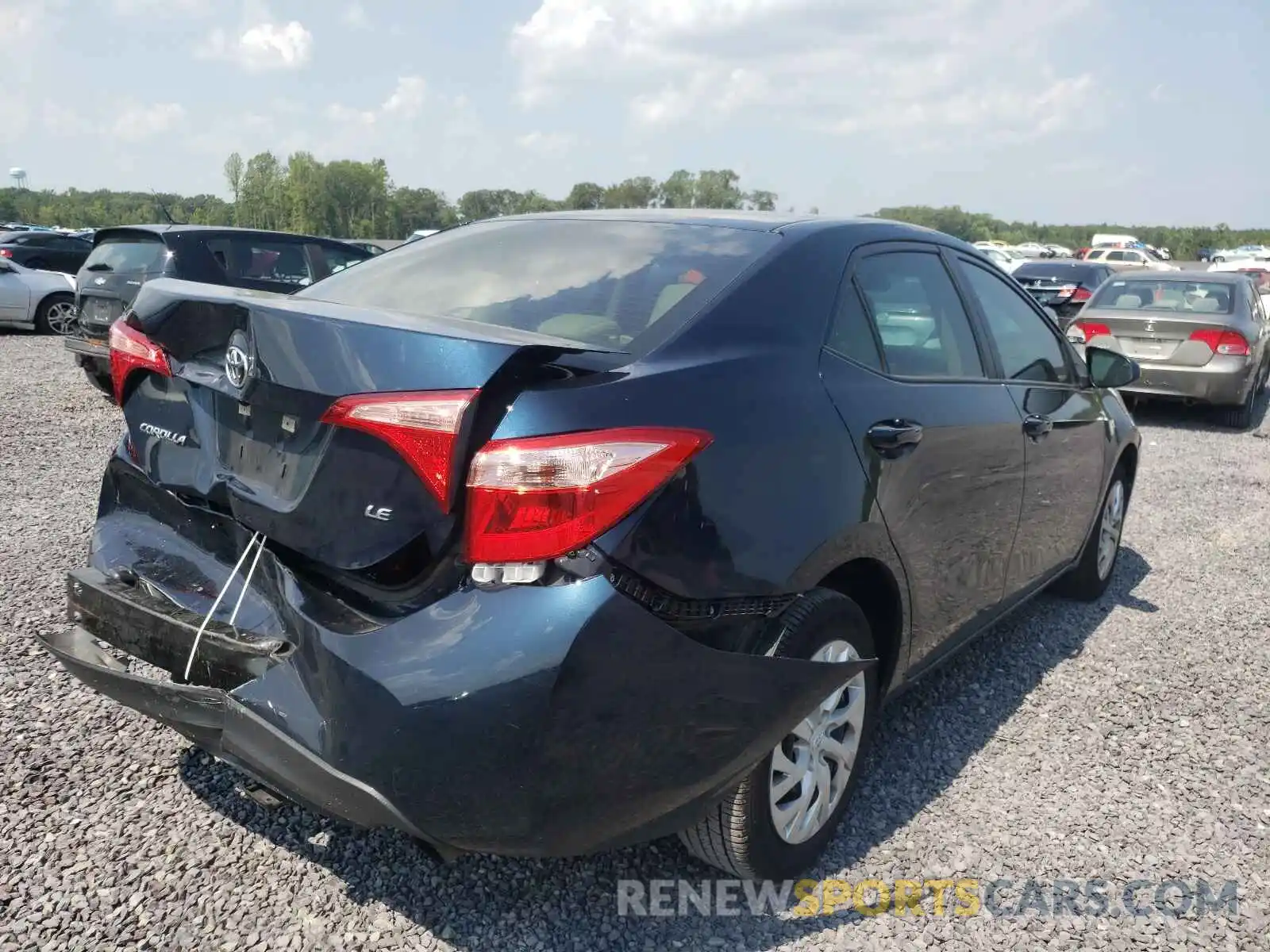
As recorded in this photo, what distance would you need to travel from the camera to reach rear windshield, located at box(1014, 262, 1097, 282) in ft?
54.2

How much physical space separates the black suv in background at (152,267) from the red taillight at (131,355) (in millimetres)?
6322

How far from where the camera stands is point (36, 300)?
14305 millimetres

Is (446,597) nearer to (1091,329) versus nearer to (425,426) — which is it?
(425,426)

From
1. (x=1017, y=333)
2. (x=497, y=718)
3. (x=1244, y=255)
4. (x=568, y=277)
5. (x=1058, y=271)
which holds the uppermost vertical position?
(x=568, y=277)

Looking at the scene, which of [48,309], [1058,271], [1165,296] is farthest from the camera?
[1058,271]

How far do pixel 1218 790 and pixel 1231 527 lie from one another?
12.5 feet

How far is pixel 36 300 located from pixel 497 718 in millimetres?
15522

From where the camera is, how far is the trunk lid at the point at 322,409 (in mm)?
1863

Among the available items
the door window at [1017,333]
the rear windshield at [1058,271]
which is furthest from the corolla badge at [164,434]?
the rear windshield at [1058,271]

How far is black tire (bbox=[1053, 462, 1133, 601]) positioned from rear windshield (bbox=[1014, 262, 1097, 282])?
12755 millimetres

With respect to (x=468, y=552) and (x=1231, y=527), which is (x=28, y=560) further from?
(x=1231, y=527)

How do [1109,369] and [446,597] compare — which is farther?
[1109,369]

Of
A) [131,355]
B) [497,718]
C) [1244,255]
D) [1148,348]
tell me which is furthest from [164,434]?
[1244,255]

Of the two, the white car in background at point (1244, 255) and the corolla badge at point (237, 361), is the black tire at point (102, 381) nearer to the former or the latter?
the corolla badge at point (237, 361)
